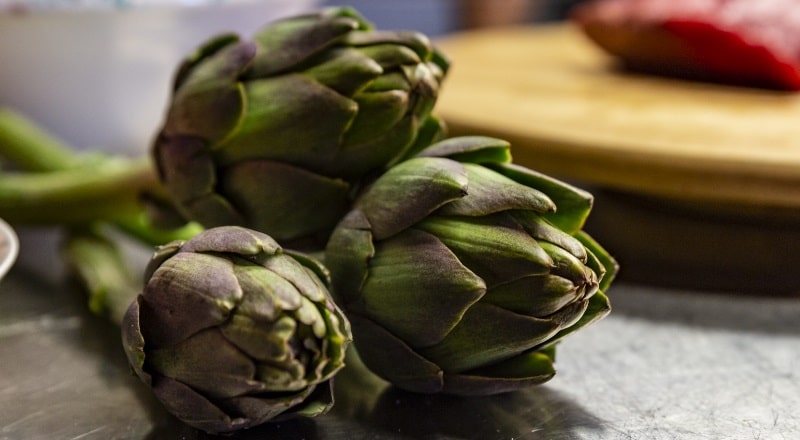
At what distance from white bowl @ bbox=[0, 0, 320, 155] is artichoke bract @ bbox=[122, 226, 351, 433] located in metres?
0.59

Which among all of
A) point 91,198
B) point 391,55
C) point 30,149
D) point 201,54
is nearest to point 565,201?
point 391,55

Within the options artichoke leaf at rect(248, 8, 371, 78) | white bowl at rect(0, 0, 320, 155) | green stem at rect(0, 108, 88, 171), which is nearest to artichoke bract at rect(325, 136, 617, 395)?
artichoke leaf at rect(248, 8, 371, 78)

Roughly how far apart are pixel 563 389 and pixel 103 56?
2.20 ft

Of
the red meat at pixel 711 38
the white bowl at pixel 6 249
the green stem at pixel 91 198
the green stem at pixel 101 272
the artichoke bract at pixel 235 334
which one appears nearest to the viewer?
the artichoke bract at pixel 235 334

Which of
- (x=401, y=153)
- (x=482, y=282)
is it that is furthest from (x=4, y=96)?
(x=482, y=282)

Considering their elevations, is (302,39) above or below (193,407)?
above

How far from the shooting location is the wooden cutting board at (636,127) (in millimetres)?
677

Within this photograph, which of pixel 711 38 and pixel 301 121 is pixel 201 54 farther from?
pixel 711 38

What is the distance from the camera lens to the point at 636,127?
771 mm

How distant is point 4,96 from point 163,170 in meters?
0.49

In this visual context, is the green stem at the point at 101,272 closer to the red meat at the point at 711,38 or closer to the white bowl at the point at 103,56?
the white bowl at the point at 103,56

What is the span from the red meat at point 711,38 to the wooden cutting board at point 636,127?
0.02 metres

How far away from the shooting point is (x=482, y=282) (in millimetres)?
443

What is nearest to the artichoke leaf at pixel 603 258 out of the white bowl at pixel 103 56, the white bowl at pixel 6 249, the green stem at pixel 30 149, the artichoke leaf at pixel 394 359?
the artichoke leaf at pixel 394 359
